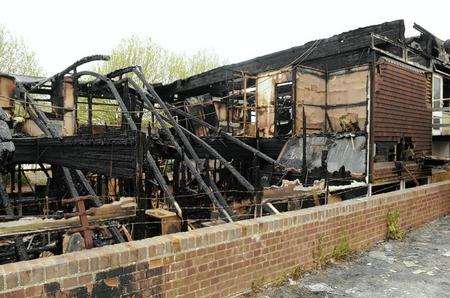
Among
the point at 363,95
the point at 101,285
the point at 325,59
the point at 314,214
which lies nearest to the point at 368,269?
the point at 314,214

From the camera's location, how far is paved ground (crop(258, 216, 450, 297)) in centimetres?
525

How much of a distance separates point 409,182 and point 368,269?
11.0 m

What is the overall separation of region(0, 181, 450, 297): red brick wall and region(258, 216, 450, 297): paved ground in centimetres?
31

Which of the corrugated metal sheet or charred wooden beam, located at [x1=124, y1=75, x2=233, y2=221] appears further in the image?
the corrugated metal sheet

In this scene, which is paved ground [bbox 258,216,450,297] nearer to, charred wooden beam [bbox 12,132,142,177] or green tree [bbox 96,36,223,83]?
charred wooden beam [bbox 12,132,142,177]

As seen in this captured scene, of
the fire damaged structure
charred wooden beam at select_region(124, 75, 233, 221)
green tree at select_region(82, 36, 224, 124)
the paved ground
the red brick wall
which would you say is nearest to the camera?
the red brick wall

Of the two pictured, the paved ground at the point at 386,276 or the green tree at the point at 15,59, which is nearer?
the paved ground at the point at 386,276

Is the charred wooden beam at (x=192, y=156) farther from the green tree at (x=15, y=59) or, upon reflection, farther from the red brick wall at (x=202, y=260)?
the green tree at (x=15, y=59)

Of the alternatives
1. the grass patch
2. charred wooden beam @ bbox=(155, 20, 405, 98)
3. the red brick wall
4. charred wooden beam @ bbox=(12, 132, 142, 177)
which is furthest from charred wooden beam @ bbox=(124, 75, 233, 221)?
charred wooden beam @ bbox=(155, 20, 405, 98)

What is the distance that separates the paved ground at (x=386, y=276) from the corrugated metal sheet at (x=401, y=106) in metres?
6.24

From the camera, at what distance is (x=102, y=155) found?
7.73 metres

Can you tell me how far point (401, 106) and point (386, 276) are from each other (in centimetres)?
1025

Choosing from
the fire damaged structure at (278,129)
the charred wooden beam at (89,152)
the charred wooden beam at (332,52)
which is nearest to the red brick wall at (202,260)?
the charred wooden beam at (89,152)

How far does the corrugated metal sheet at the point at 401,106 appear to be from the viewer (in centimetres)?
1324
